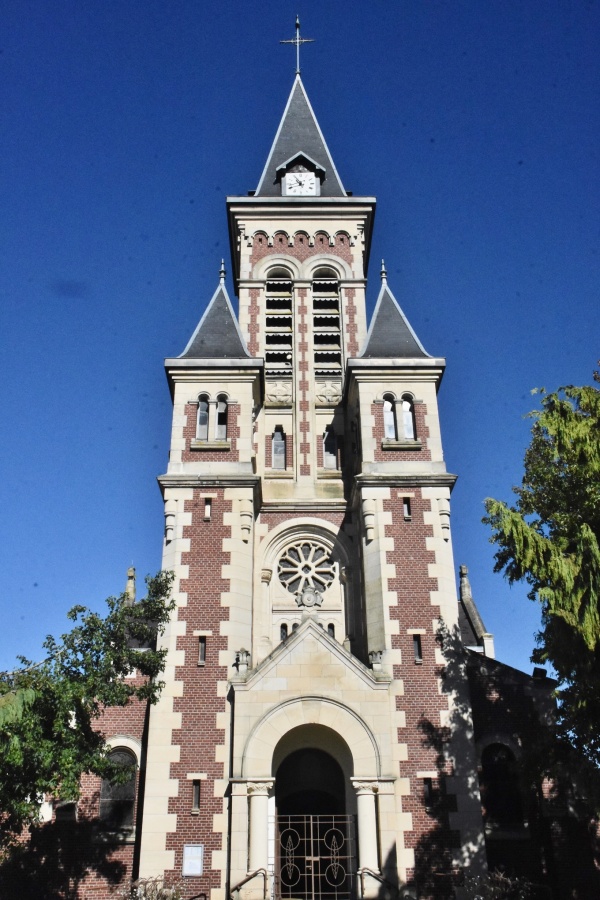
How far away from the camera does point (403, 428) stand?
25250mm

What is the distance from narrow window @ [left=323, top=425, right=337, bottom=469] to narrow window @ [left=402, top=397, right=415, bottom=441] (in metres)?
3.14

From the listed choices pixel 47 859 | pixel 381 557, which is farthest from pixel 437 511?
pixel 47 859

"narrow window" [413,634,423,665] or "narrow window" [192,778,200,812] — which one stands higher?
"narrow window" [413,634,423,665]

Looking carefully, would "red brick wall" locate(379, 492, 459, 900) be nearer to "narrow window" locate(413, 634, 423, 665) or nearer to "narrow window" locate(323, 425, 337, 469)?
"narrow window" locate(413, 634, 423, 665)

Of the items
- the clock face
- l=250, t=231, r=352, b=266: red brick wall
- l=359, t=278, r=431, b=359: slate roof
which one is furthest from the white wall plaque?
the clock face

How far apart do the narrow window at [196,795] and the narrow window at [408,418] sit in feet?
36.2

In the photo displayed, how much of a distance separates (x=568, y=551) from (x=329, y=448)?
37.3 feet

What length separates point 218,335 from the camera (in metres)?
27.8

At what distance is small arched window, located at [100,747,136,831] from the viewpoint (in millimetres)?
20969

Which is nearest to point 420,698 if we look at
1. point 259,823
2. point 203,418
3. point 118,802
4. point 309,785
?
point 309,785

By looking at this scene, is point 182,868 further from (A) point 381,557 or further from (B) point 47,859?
(A) point 381,557

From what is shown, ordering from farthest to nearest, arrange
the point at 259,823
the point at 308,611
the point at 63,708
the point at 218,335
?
1. the point at 218,335
2. the point at 308,611
3. the point at 259,823
4. the point at 63,708

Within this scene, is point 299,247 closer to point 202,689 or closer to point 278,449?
point 278,449

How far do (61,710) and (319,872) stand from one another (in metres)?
7.53
